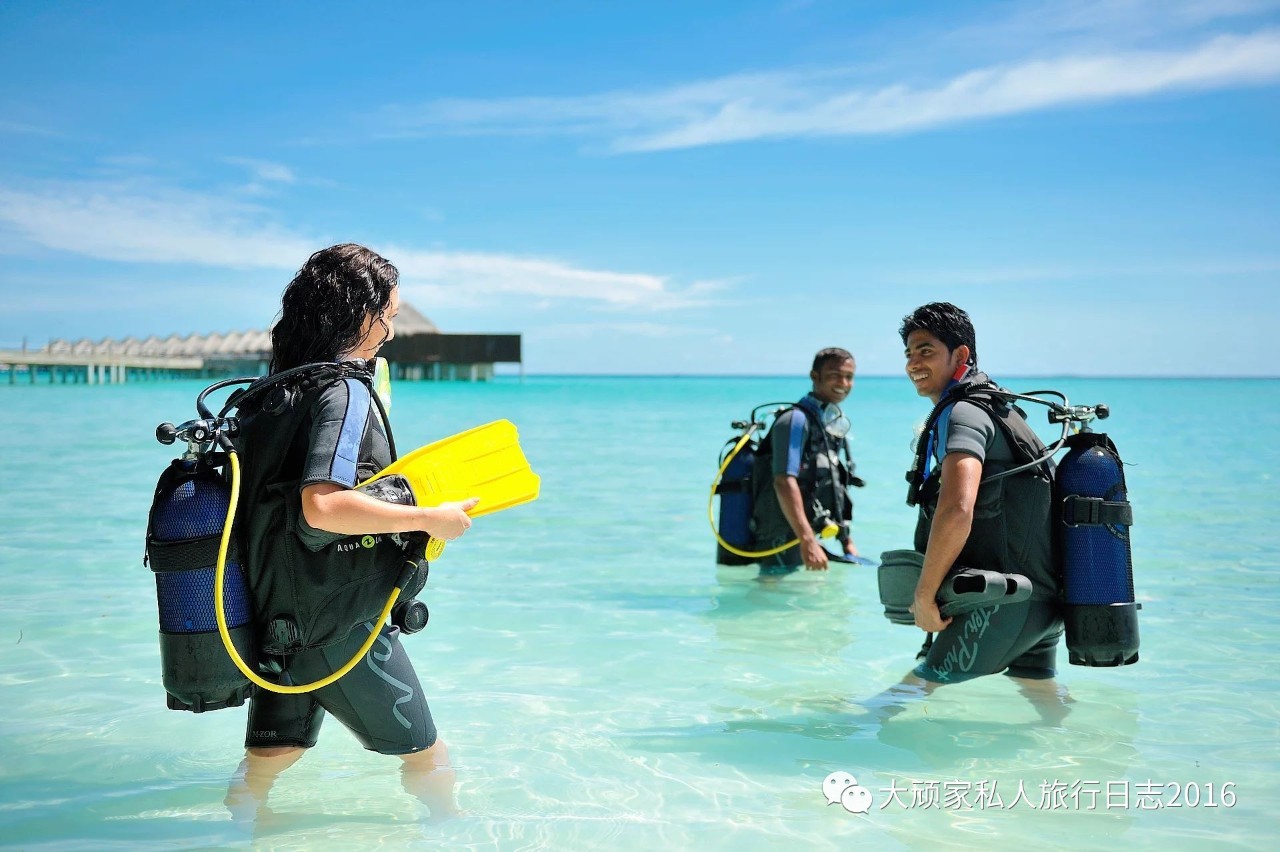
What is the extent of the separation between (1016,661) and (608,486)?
1108cm

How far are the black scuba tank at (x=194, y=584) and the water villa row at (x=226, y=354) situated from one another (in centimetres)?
7343

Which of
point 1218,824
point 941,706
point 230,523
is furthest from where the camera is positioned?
point 941,706

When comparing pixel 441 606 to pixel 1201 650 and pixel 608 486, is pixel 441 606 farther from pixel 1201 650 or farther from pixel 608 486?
pixel 608 486

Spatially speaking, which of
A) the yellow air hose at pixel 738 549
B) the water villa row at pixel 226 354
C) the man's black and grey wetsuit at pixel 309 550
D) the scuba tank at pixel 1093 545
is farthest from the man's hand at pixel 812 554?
the water villa row at pixel 226 354

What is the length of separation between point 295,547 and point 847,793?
2.15 metres

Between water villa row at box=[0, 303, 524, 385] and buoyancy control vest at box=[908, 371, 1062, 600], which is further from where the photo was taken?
water villa row at box=[0, 303, 524, 385]

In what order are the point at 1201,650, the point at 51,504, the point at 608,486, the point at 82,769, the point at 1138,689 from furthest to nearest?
1. the point at 608,486
2. the point at 51,504
3. the point at 1201,650
4. the point at 1138,689
5. the point at 82,769

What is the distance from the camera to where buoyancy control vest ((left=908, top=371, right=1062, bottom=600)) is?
151 inches

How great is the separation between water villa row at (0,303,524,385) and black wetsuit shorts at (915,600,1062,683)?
239ft

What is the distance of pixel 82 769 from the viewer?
13.4ft

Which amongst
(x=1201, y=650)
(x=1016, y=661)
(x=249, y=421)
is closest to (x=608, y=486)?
(x=1201, y=650)

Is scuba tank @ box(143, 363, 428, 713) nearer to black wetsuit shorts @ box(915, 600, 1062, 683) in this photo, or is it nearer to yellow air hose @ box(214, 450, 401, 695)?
yellow air hose @ box(214, 450, 401, 695)

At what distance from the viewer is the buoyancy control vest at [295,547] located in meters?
2.76

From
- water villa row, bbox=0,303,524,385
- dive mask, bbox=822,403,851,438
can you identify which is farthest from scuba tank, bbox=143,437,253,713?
water villa row, bbox=0,303,524,385
